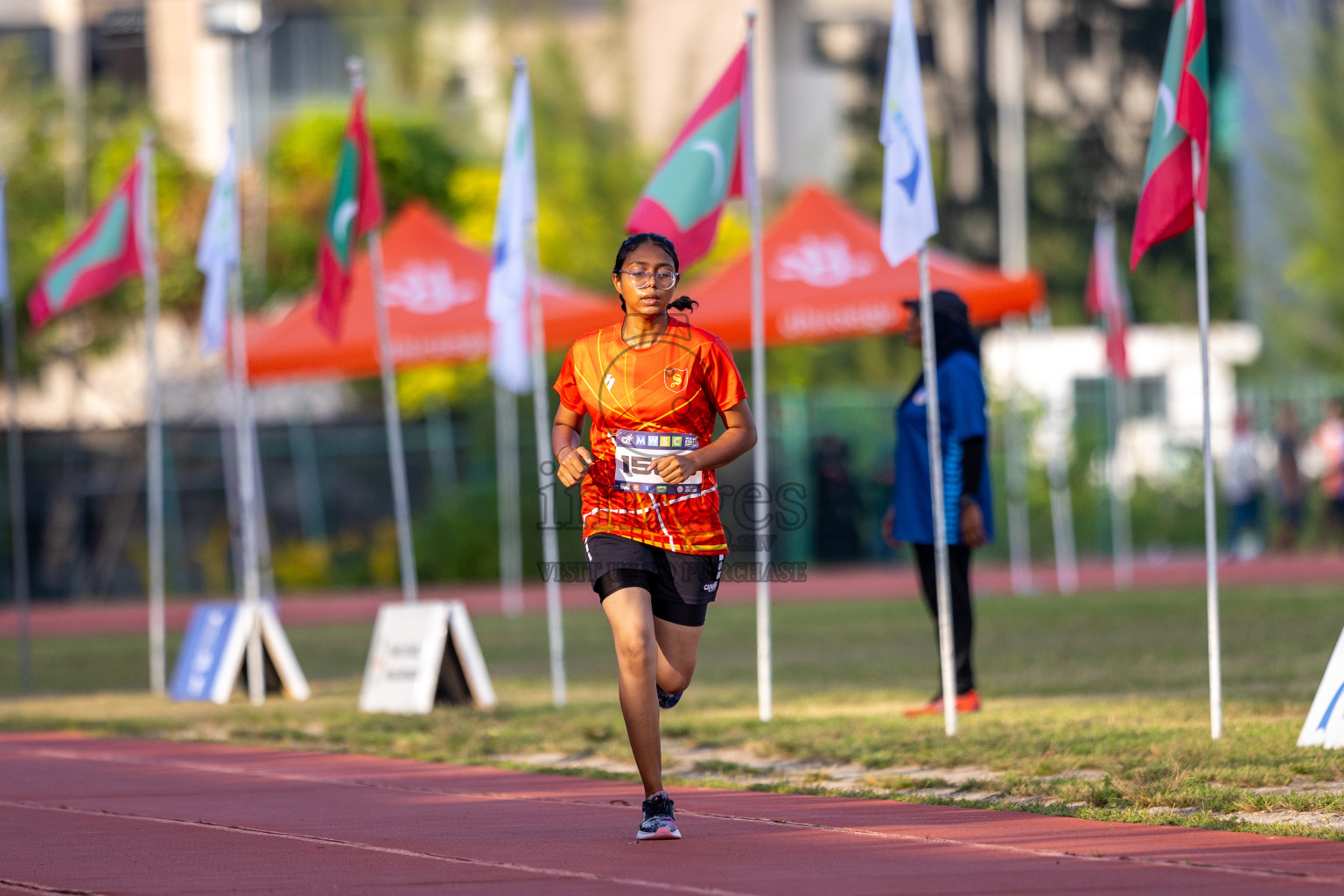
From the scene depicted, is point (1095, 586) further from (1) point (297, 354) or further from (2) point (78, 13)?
(2) point (78, 13)

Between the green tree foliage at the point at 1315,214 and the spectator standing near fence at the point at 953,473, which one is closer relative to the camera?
the spectator standing near fence at the point at 953,473

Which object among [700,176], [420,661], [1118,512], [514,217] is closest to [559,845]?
[420,661]

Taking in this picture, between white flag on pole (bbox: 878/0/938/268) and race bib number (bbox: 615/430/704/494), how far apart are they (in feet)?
10.3

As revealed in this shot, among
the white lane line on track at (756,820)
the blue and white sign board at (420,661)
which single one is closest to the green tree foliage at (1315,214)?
the blue and white sign board at (420,661)

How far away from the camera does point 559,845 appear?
605 cm

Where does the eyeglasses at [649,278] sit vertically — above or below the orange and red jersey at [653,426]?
above

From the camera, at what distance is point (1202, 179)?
27.5ft

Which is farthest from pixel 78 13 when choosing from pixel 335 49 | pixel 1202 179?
pixel 1202 179

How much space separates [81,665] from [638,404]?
10.8 metres

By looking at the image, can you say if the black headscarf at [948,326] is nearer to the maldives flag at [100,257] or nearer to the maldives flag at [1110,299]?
the maldives flag at [100,257]

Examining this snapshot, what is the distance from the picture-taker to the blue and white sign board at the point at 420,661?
1063 cm

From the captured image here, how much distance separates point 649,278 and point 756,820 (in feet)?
6.30

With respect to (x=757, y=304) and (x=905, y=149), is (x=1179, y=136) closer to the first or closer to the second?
(x=905, y=149)

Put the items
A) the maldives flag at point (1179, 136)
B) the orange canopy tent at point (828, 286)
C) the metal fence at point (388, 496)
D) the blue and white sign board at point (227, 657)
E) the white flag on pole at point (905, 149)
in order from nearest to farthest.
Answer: the maldives flag at point (1179, 136)
the white flag on pole at point (905, 149)
the blue and white sign board at point (227, 657)
the orange canopy tent at point (828, 286)
the metal fence at point (388, 496)
